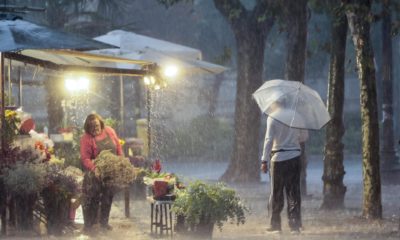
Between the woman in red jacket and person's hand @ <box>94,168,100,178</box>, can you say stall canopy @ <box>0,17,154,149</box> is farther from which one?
person's hand @ <box>94,168,100,178</box>

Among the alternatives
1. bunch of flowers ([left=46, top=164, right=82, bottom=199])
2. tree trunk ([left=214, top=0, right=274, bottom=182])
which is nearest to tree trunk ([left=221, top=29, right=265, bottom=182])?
tree trunk ([left=214, top=0, right=274, bottom=182])

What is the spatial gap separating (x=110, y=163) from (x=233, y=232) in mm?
1957

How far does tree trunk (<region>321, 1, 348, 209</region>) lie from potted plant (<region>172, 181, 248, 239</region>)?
4627 mm

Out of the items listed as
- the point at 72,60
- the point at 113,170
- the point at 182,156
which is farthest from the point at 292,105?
the point at 182,156

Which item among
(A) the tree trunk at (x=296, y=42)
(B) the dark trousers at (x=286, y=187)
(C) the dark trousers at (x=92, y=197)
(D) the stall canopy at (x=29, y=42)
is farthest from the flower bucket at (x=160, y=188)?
(A) the tree trunk at (x=296, y=42)

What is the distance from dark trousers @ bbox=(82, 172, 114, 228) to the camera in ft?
44.8

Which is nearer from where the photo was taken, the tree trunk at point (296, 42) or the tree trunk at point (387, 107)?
the tree trunk at point (296, 42)

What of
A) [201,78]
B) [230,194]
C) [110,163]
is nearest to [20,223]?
[110,163]

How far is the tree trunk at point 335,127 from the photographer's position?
16.9 meters

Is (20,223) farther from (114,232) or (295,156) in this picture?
(295,156)

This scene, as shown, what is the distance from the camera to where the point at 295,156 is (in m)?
13.5

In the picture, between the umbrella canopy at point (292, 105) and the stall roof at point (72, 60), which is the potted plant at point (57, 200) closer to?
the stall roof at point (72, 60)

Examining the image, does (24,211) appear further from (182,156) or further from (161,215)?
(182,156)

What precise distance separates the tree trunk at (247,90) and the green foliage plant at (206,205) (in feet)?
38.8
